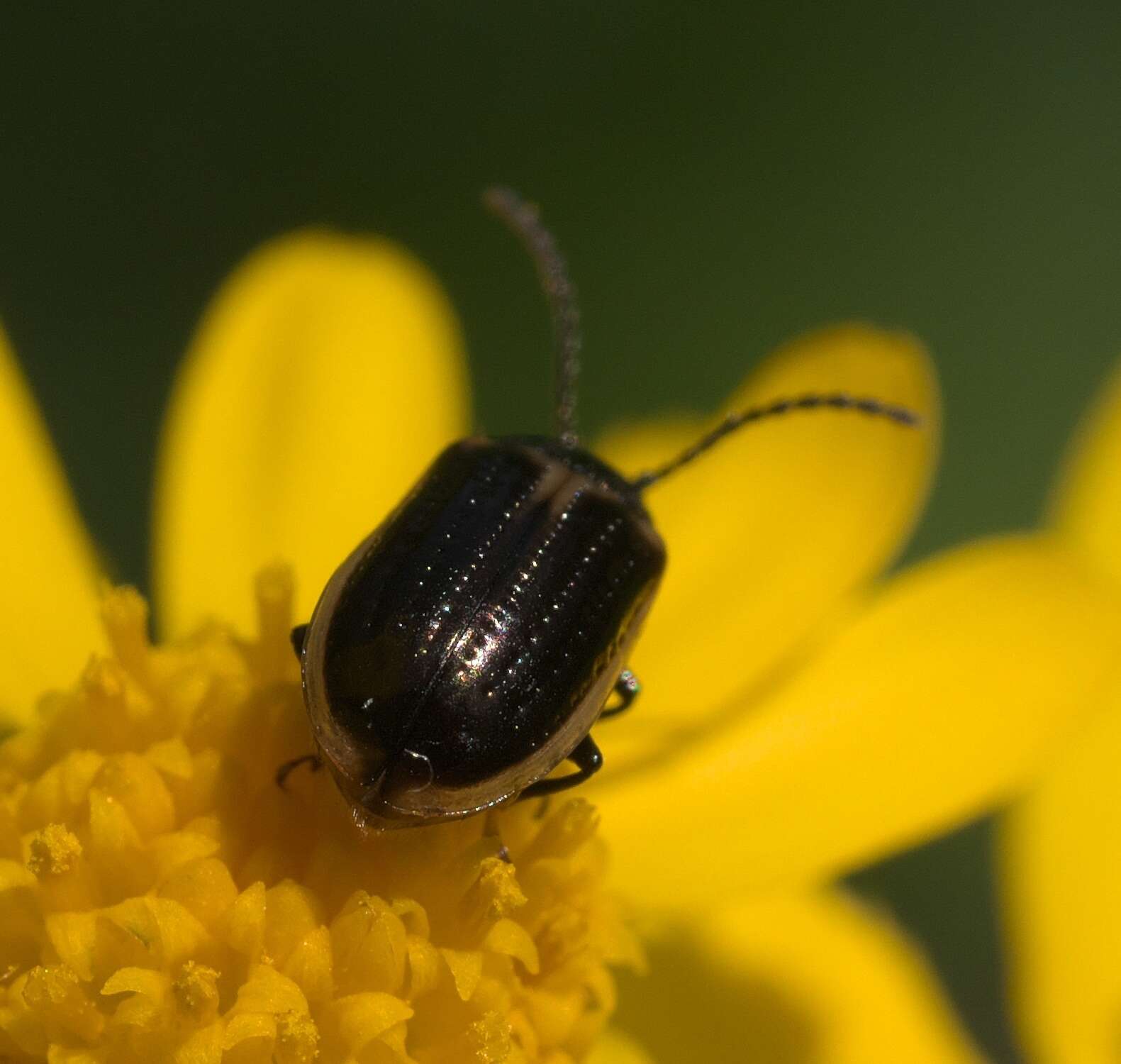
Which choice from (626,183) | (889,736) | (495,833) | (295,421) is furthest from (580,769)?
(626,183)

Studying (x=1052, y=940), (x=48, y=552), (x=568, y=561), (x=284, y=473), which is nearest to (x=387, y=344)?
(x=284, y=473)

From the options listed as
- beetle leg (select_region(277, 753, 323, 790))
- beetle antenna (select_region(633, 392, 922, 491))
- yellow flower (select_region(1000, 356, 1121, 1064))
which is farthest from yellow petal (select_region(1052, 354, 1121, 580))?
beetle leg (select_region(277, 753, 323, 790))

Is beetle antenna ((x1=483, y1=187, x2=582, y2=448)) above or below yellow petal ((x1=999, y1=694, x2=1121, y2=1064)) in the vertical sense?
above

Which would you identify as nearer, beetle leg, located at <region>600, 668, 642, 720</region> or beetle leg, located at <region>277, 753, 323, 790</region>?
beetle leg, located at <region>277, 753, 323, 790</region>

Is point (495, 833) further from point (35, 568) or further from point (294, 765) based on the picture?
point (35, 568)

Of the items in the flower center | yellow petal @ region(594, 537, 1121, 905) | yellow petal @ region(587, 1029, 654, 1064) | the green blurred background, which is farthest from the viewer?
the green blurred background

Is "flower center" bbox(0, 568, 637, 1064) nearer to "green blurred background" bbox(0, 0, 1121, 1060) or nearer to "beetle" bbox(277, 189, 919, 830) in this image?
"beetle" bbox(277, 189, 919, 830)
